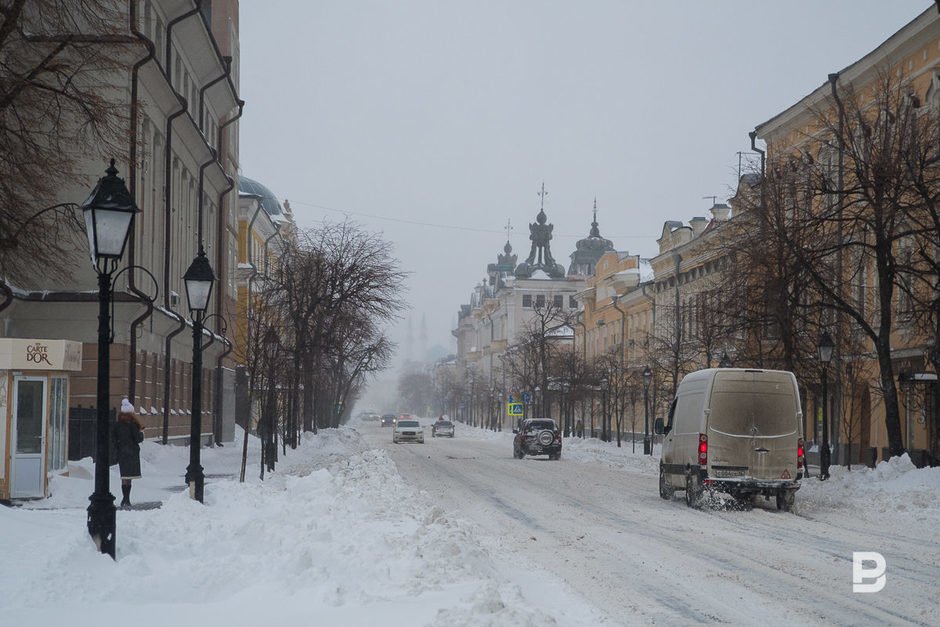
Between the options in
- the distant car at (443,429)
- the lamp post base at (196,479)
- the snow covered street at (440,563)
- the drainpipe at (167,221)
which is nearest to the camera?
the snow covered street at (440,563)

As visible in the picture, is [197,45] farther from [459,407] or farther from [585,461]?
[459,407]

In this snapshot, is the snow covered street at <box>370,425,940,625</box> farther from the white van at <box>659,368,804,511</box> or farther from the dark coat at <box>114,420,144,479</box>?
the dark coat at <box>114,420,144,479</box>

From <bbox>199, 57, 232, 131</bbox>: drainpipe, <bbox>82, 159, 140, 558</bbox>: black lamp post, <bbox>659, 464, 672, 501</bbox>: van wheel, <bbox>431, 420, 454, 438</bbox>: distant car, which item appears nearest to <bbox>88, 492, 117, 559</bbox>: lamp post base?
<bbox>82, 159, 140, 558</bbox>: black lamp post

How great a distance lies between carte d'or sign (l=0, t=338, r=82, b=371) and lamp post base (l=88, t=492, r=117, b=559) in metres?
9.34

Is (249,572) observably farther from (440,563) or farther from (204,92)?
(204,92)

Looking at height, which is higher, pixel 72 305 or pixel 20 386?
pixel 72 305

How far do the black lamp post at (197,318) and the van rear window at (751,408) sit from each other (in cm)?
930

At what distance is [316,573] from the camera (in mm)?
10945

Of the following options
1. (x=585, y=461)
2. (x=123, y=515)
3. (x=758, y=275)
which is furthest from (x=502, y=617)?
(x=585, y=461)

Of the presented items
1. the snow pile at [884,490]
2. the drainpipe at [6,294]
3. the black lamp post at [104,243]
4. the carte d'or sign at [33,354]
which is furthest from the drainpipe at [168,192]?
the black lamp post at [104,243]

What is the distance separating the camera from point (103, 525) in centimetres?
1102

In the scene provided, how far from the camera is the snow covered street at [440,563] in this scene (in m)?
9.59

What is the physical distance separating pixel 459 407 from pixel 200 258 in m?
163

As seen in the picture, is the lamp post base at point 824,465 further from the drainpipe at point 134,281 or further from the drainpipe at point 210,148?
the drainpipe at point 210,148
